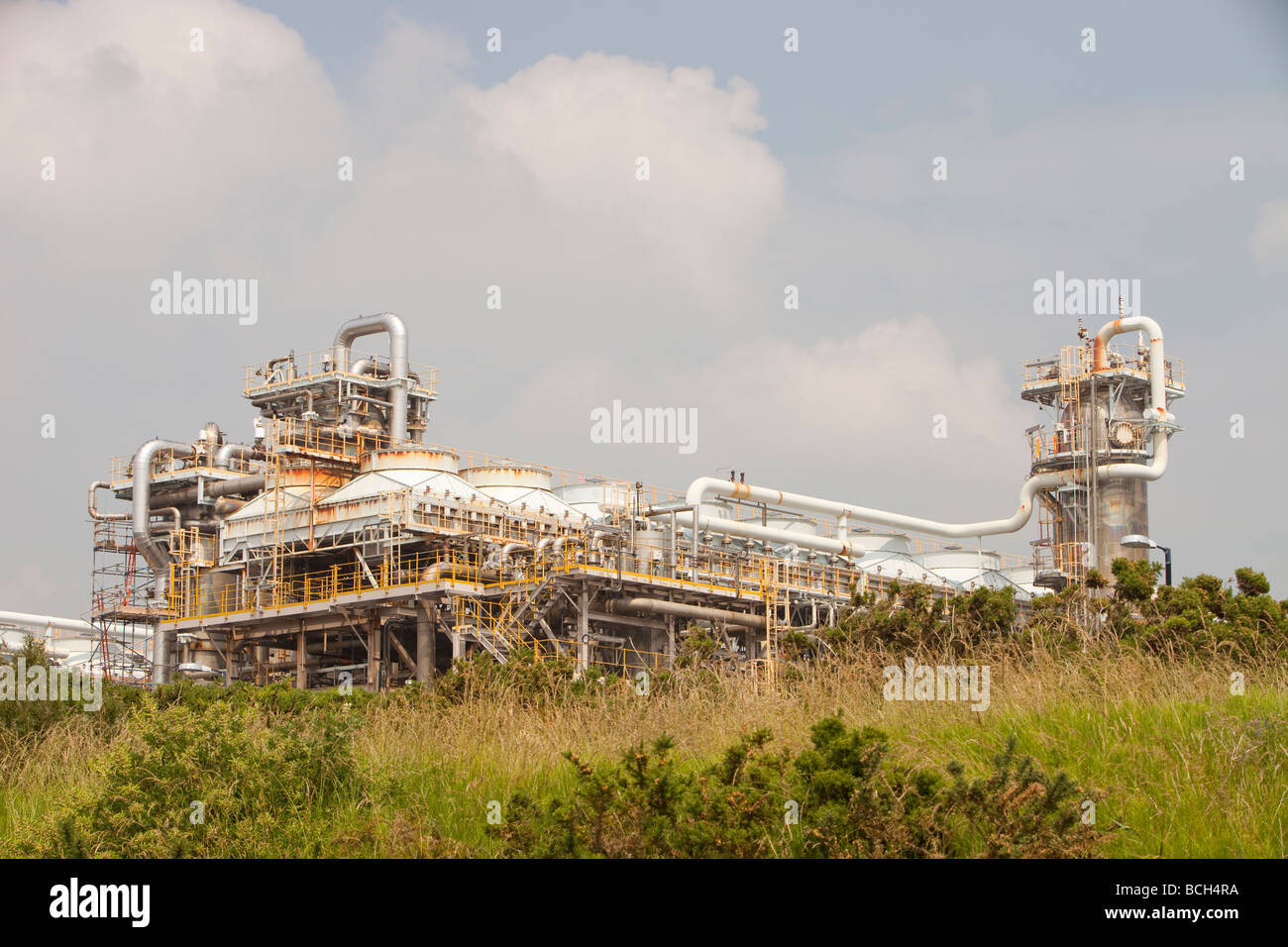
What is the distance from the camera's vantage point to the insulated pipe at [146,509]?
57.0m

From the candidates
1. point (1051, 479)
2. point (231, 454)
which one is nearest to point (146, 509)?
point (231, 454)

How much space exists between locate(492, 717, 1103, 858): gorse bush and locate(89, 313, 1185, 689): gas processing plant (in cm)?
2456

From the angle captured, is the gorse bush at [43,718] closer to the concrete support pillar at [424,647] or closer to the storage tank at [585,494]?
the concrete support pillar at [424,647]

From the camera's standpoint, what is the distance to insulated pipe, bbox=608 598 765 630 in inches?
1705

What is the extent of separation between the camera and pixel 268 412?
188 feet

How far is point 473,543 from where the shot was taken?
4488cm

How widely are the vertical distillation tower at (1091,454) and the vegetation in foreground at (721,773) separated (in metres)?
42.8

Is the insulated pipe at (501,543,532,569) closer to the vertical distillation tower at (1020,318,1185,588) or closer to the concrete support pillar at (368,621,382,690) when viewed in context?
the concrete support pillar at (368,621,382,690)

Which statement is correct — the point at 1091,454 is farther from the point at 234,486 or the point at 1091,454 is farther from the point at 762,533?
the point at 234,486

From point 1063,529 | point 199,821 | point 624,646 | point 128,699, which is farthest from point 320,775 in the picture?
Result: point 1063,529

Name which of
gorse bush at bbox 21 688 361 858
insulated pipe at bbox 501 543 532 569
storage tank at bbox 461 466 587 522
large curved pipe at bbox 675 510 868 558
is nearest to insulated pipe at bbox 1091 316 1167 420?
large curved pipe at bbox 675 510 868 558

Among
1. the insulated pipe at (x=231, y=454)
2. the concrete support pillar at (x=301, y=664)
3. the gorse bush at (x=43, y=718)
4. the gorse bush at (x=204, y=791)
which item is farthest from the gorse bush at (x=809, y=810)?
the insulated pipe at (x=231, y=454)
